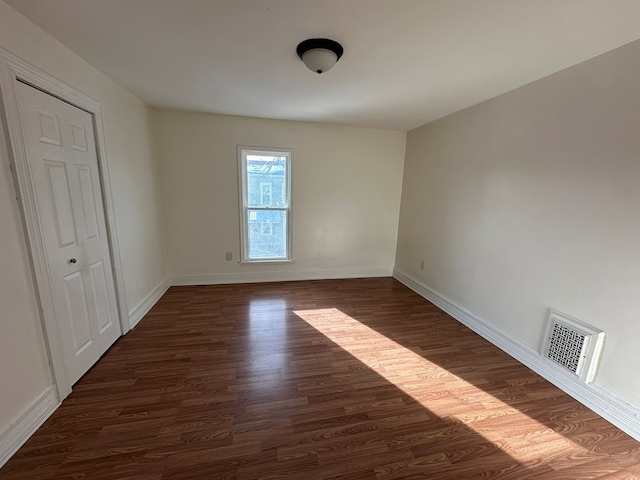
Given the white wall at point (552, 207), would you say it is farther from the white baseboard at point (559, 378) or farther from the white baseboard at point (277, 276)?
the white baseboard at point (277, 276)

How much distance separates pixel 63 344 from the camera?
1693 mm

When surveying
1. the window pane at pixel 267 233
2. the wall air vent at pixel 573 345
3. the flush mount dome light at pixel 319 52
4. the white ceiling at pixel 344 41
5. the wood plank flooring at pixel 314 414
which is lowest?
the wood plank flooring at pixel 314 414

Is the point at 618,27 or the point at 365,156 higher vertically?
the point at 618,27

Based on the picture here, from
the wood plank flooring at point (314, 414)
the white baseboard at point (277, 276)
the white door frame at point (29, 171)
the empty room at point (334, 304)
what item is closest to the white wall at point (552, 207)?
the empty room at point (334, 304)

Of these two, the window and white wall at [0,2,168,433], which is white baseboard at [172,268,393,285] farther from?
white wall at [0,2,168,433]

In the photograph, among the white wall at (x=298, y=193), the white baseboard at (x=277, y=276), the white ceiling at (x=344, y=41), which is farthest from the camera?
the white baseboard at (x=277, y=276)

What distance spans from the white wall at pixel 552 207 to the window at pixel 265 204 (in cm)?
212

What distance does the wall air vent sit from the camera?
173 centimetres

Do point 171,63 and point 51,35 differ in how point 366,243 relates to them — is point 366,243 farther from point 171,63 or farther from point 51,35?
point 51,35

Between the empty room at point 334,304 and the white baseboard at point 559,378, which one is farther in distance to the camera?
the white baseboard at point 559,378

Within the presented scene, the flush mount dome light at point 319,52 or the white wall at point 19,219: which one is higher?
the flush mount dome light at point 319,52

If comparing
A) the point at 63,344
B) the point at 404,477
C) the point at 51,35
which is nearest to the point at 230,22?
the point at 51,35

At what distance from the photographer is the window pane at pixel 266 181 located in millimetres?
3633

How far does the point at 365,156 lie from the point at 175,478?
3.85m
